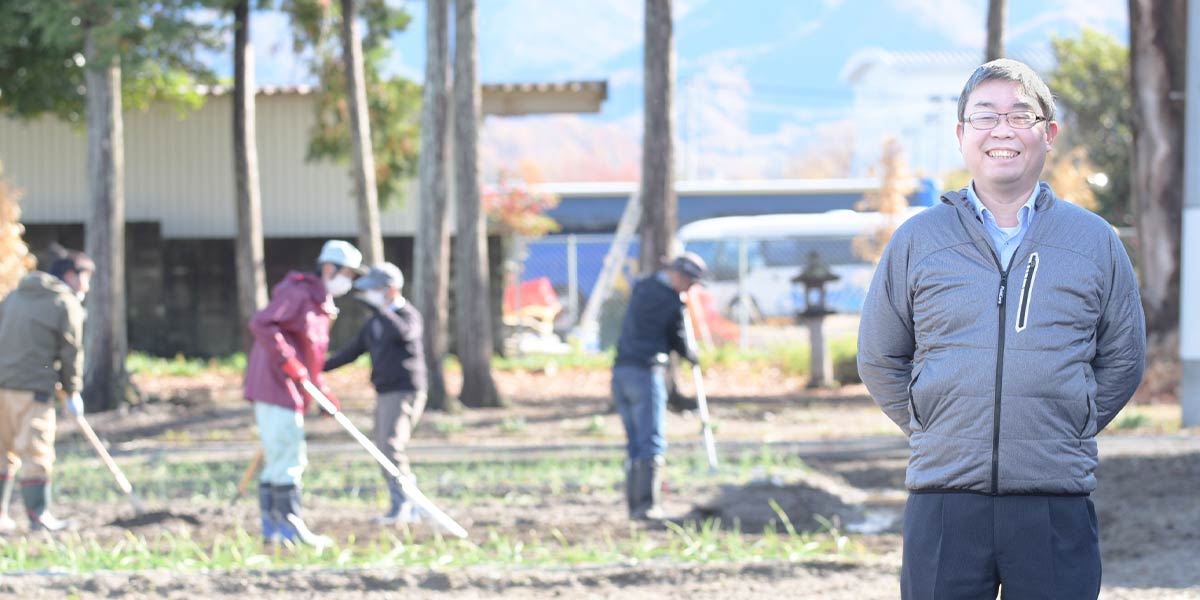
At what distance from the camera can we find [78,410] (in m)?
9.63

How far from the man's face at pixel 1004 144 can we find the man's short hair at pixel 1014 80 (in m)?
0.01

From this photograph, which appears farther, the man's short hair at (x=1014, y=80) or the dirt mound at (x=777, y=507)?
the dirt mound at (x=777, y=507)

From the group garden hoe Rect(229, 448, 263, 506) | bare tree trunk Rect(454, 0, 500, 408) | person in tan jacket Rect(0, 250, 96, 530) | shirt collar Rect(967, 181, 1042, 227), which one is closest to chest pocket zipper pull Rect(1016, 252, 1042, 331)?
shirt collar Rect(967, 181, 1042, 227)

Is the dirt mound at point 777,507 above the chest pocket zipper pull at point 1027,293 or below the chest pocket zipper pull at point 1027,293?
below

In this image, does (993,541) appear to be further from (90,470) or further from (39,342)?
(90,470)

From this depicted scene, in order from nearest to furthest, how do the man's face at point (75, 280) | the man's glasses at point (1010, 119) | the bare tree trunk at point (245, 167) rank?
the man's glasses at point (1010, 119) → the man's face at point (75, 280) → the bare tree trunk at point (245, 167)

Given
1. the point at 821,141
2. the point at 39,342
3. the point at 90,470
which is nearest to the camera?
the point at 39,342

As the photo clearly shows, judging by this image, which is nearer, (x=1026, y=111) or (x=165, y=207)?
(x=1026, y=111)

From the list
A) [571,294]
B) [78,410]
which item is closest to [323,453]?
[78,410]

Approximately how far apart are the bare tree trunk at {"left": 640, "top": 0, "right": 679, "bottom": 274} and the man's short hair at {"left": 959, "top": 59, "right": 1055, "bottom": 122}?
41.2 ft

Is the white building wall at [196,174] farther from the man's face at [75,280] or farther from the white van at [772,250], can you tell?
the man's face at [75,280]

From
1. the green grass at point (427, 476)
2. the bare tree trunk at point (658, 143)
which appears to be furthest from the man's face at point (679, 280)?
the bare tree trunk at point (658, 143)

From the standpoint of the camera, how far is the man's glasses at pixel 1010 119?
3.54 m

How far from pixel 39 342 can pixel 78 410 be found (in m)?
0.59
